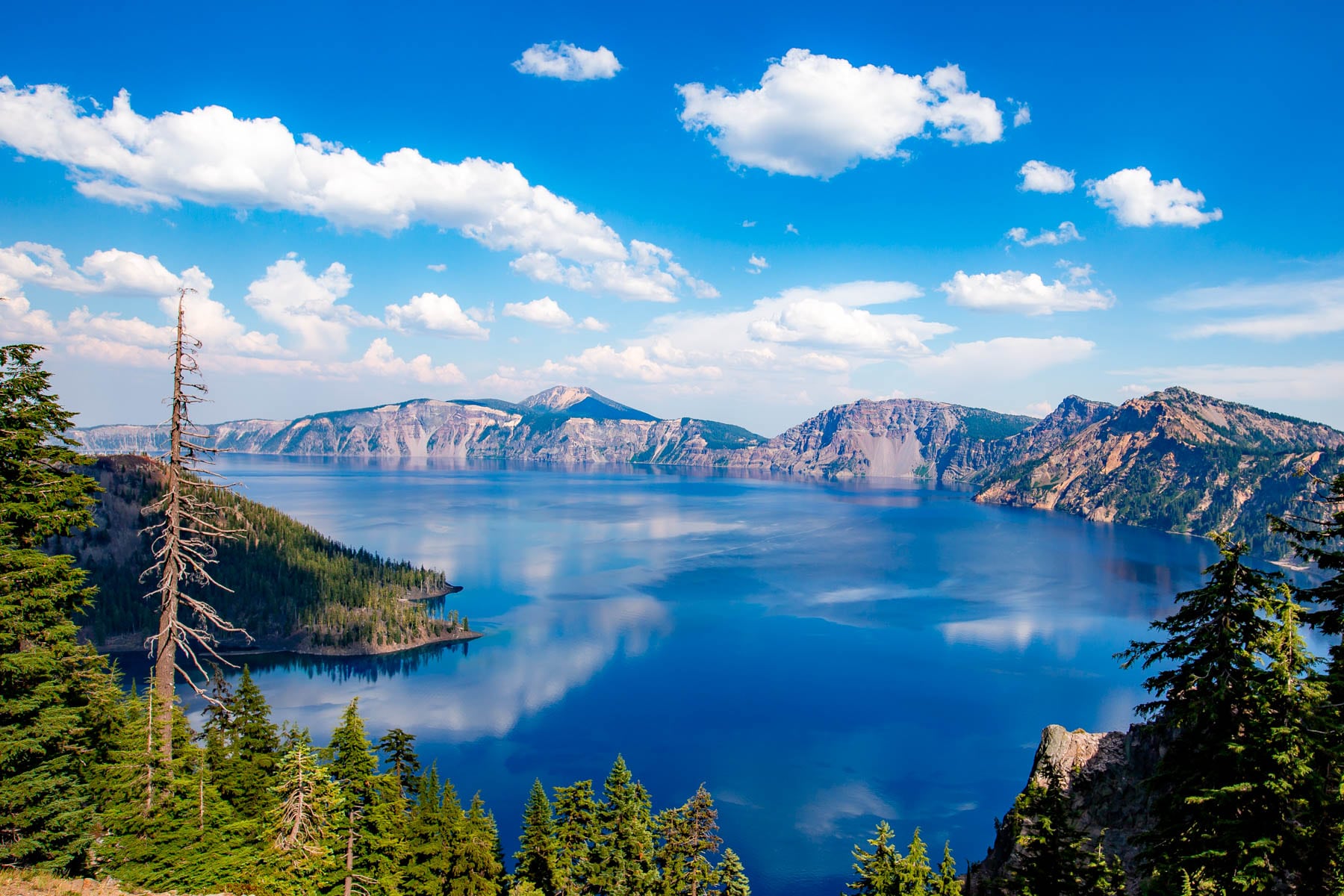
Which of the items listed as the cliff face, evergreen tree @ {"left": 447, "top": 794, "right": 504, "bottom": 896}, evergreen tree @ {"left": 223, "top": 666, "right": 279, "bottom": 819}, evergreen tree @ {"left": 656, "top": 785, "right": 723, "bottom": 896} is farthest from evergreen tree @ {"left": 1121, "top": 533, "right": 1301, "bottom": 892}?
evergreen tree @ {"left": 223, "top": 666, "right": 279, "bottom": 819}

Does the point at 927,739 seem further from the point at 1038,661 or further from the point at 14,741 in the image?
the point at 14,741

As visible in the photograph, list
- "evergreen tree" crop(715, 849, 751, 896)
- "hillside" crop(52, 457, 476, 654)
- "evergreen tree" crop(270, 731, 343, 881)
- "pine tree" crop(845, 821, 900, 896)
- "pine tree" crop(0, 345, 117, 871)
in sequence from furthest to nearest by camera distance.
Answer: "hillside" crop(52, 457, 476, 654), "evergreen tree" crop(715, 849, 751, 896), "pine tree" crop(845, 821, 900, 896), "pine tree" crop(0, 345, 117, 871), "evergreen tree" crop(270, 731, 343, 881)

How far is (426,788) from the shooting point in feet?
129

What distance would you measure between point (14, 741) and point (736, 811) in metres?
65.3

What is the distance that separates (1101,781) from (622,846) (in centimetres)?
2887

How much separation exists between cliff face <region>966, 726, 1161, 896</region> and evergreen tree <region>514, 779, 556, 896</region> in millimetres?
24442

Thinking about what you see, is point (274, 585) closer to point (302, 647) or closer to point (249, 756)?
point (302, 647)

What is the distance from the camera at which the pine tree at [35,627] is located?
21.4 m

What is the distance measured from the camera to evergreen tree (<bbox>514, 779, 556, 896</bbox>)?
41.7m

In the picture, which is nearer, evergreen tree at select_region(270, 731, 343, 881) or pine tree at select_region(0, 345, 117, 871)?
evergreen tree at select_region(270, 731, 343, 881)

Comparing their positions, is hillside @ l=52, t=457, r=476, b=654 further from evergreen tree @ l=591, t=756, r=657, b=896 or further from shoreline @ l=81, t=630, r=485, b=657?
evergreen tree @ l=591, t=756, r=657, b=896

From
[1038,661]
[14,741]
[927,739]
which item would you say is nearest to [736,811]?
[927,739]

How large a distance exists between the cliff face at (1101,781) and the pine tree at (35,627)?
40269 millimetres

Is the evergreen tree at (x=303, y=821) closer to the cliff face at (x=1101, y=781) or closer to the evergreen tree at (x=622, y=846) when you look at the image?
the evergreen tree at (x=622, y=846)
